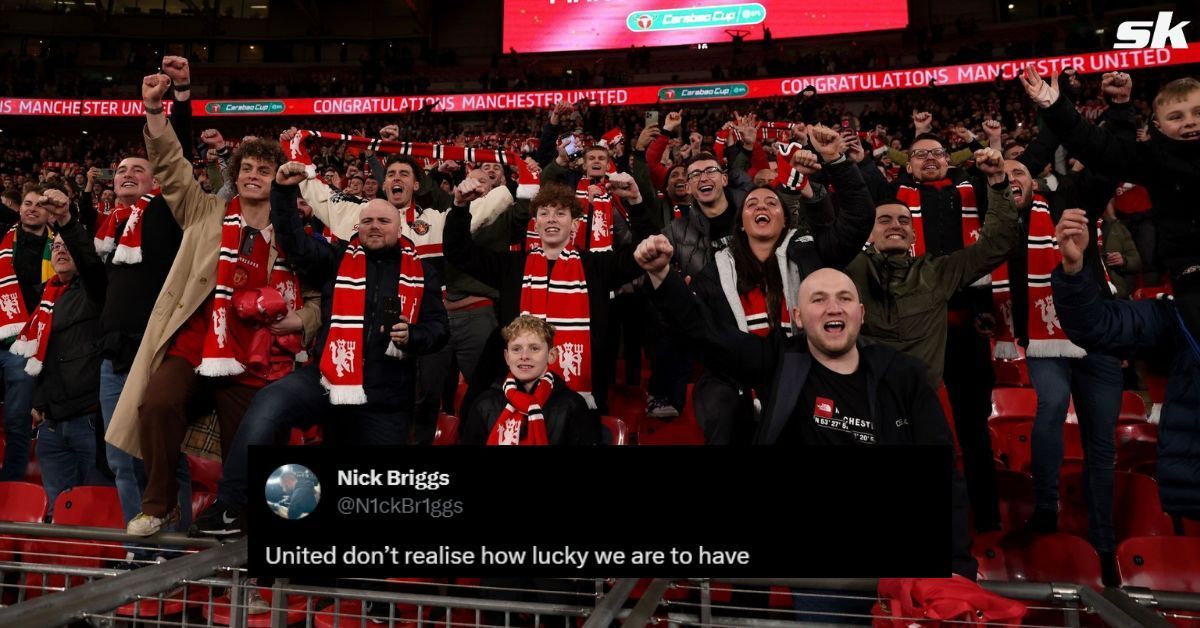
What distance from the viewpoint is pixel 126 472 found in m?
2.96

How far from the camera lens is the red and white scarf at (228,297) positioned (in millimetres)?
2828

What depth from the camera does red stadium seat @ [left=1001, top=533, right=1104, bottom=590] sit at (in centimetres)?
251

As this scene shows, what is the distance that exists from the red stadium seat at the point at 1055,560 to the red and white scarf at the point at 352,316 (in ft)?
7.41

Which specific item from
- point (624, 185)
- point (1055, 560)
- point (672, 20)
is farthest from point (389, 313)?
point (672, 20)

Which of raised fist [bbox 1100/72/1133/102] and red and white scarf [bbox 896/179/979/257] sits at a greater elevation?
raised fist [bbox 1100/72/1133/102]

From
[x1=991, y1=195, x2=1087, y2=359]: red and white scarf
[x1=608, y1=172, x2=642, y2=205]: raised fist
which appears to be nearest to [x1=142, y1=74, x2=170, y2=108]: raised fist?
[x1=608, y1=172, x2=642, y2=205]: raised fist

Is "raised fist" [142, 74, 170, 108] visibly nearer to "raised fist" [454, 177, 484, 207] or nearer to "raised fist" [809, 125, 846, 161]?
"raised fist" [454, 177, 484, 207]

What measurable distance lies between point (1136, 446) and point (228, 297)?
4.00 meters

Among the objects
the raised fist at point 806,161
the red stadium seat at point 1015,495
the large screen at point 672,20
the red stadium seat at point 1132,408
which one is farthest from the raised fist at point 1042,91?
the large screen at point 672,20

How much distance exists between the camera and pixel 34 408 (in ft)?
12.2

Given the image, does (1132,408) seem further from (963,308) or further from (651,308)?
(651,308)

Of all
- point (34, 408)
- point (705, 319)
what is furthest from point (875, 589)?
point (34, 408)

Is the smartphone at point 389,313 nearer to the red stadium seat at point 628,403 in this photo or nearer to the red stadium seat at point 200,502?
the red stadium seat at point 200,502

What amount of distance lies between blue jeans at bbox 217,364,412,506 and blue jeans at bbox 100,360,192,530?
17.5 inches
